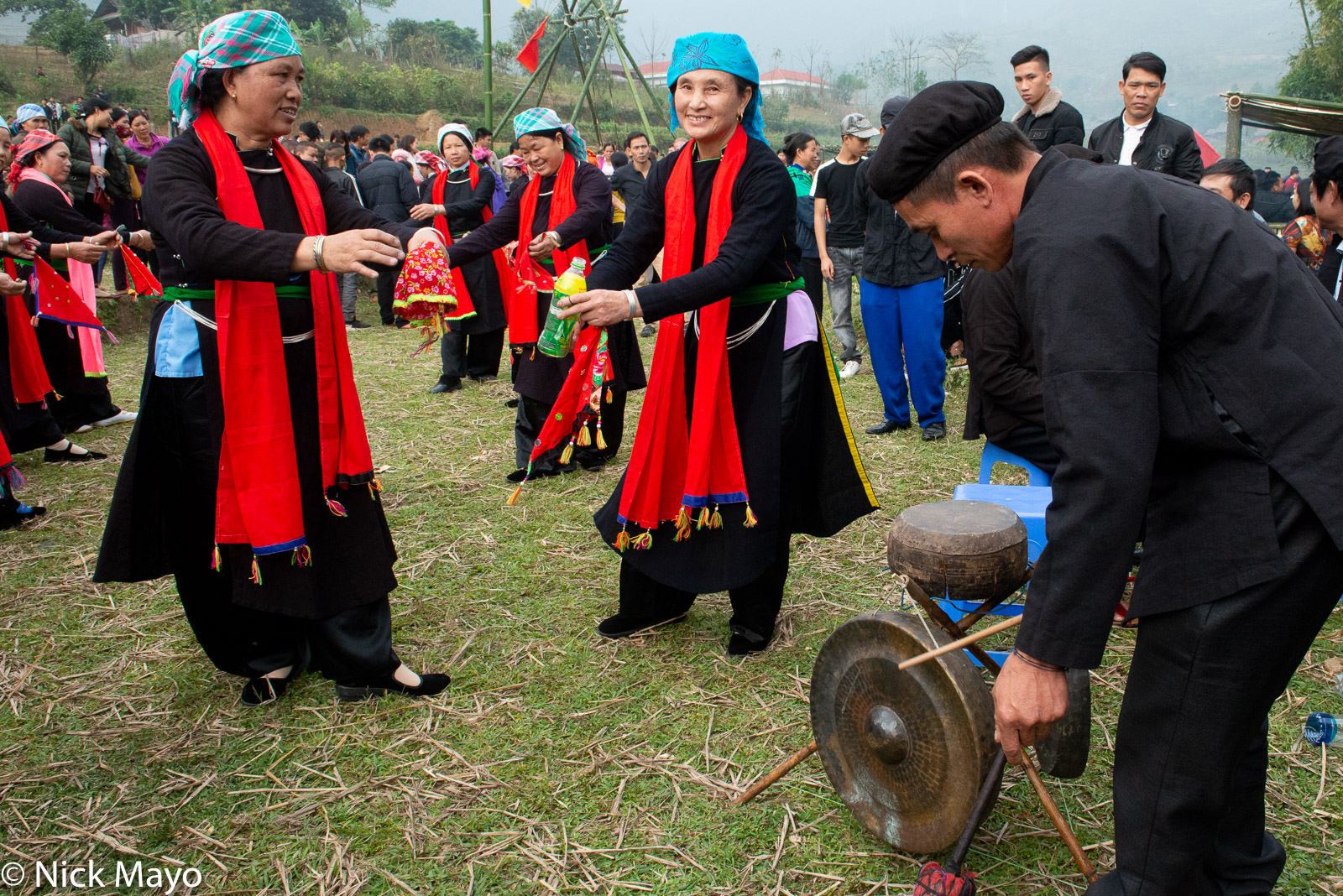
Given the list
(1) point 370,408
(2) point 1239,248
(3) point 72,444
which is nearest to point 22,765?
(2) point 1239,248

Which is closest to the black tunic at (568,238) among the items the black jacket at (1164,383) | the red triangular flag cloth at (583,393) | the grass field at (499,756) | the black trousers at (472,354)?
the grass field at (499,756)

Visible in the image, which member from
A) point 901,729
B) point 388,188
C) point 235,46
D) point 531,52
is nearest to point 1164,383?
point 901,729

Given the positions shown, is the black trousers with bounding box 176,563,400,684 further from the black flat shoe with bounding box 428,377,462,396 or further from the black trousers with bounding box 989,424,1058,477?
the black flat shoe with bounding box 428,377,462,396

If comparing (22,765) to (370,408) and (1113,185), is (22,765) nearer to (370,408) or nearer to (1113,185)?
(1113,185)

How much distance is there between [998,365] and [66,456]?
5.69 m

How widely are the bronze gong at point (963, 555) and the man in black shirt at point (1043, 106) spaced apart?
4.21 metres

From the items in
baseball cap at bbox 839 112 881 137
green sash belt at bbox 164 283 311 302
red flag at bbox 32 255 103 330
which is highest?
baseball cap at bbox 839 112 881 137

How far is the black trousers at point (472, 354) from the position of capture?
300 inches

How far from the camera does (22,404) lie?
527cm

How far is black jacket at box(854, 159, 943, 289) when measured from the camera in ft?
19.2

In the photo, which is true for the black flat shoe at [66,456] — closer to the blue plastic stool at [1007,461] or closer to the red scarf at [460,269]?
the red scarf at [460,269]

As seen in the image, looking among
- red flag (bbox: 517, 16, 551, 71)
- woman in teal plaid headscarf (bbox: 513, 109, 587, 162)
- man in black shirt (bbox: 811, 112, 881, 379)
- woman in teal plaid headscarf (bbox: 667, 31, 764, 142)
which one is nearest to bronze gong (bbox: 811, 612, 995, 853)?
woman in teal plaid headscarf (bbox: 667, 31, 764, 142)

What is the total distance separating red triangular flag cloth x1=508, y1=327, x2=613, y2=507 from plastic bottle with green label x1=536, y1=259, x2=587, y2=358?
15 centimetres

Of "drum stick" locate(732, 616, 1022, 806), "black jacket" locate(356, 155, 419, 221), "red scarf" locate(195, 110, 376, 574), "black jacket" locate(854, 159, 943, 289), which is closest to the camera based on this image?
"drum stick" locate(732, 616, 1022, 806)
